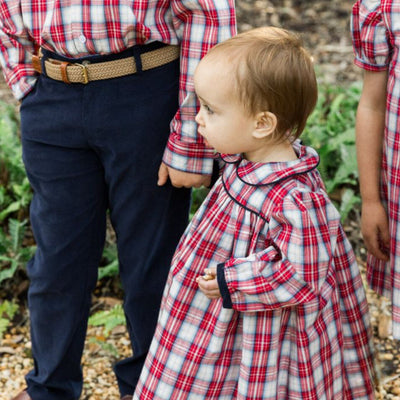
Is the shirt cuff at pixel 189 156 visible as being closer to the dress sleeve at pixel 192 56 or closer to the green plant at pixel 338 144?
the dress sleeve at pixel 192 56

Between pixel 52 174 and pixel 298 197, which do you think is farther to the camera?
pixel 52 174

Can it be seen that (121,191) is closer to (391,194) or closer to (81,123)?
(81,123)

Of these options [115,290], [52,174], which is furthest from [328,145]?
[52,174]

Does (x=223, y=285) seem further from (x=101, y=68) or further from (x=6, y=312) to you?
(x=6, y=312)

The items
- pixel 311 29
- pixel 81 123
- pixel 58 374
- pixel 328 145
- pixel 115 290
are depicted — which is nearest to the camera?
pixel 81 123

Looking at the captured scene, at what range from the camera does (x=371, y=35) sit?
7.90 ft

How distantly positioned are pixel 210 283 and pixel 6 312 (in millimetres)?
1915

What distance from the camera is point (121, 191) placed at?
8.96 ft

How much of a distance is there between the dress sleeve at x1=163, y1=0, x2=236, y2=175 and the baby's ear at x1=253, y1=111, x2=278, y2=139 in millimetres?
354

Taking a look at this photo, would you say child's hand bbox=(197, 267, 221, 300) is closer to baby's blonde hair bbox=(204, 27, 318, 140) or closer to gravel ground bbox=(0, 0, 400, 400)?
baby's blonde hair bbox=(204, 27, 318, 140)

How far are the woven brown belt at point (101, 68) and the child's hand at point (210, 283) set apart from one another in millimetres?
740

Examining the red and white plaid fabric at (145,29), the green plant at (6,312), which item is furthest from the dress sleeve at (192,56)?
the green plant at (6,312)

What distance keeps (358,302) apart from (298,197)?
23.6 inches

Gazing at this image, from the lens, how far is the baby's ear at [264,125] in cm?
222
